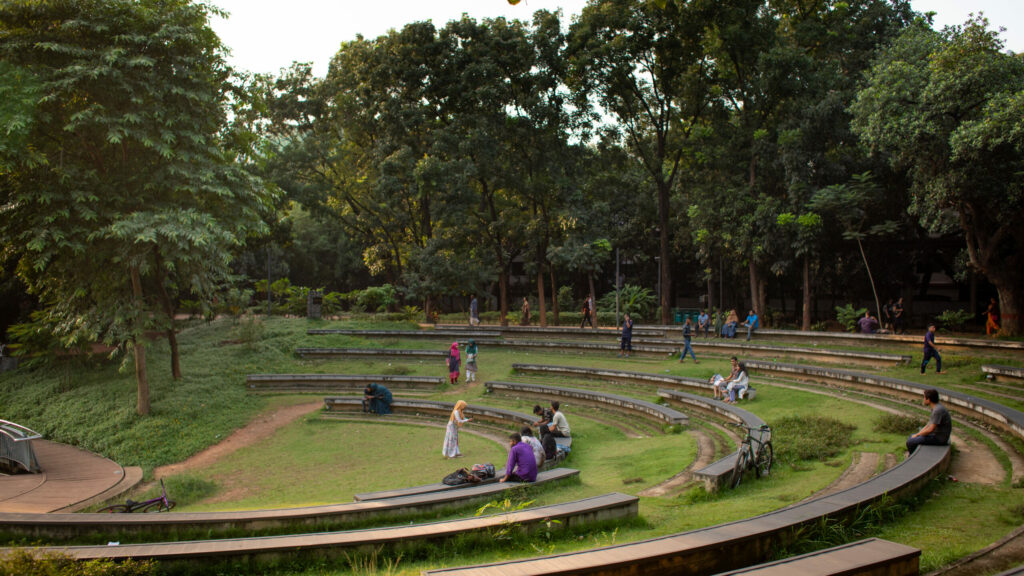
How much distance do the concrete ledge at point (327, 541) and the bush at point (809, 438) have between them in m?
4.59

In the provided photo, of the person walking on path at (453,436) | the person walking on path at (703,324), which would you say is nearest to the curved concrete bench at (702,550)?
the person walking on path at (453,436)

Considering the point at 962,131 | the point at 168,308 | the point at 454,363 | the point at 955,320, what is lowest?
the point at 454,363

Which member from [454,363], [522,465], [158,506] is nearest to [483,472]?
[522,465]

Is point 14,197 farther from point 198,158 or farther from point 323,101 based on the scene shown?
point 323,101

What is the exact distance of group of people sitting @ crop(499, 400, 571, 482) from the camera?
9.59 m

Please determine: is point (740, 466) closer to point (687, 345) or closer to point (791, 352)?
point (687, 345)

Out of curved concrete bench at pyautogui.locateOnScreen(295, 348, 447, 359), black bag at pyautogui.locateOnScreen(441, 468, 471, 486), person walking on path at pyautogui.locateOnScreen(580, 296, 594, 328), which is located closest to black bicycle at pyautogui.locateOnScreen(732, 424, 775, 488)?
black bag at pyautogui.locateOnScreen(441, 468, 471, 486)

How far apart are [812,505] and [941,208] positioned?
1975cm

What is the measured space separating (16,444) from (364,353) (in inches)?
585

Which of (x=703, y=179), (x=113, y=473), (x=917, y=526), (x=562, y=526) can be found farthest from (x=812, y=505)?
(x=703, y=179)

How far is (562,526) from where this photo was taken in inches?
266

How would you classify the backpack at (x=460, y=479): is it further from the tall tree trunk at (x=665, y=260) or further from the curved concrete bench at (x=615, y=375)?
the tall tree trunk at (x=665, y=260)

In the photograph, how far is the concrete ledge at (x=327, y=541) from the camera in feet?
19.1

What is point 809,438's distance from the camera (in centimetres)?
1069
